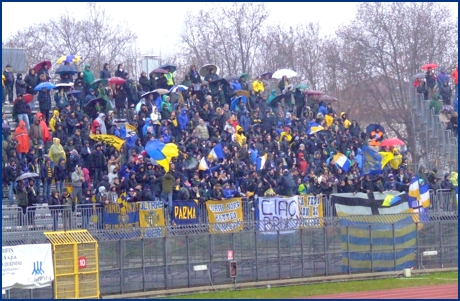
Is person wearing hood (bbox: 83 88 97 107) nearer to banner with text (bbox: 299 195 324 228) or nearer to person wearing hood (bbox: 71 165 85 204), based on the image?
person wearing hood (bbox: 71 165 85 204)

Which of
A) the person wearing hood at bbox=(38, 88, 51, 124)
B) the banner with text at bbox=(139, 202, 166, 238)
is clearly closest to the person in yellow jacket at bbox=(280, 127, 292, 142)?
the banner with text at bbox=(139, 202, 166, 238)

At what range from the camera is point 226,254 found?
3012 cm

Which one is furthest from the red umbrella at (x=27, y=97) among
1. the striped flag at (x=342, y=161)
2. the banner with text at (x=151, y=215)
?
the striped flag at (x=342, y=161)

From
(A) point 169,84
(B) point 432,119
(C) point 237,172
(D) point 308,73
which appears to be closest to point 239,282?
(C) point 237,172

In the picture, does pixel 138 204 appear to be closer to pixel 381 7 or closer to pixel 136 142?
pixel 136 142

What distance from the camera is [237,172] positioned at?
35438mm

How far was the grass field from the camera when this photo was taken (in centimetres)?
2819

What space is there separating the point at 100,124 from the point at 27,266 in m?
9.13

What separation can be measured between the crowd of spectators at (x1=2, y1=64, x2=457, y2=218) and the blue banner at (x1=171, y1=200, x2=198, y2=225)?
397 millimetres

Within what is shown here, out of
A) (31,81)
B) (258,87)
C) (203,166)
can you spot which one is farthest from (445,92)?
(31,81)

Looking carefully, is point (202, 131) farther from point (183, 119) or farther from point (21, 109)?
point (21, 109)

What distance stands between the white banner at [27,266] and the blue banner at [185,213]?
6.15m

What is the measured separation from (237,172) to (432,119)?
1404 cm

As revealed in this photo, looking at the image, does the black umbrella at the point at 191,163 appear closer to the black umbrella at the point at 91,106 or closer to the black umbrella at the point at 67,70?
the black umbrella at the point at 91,106
